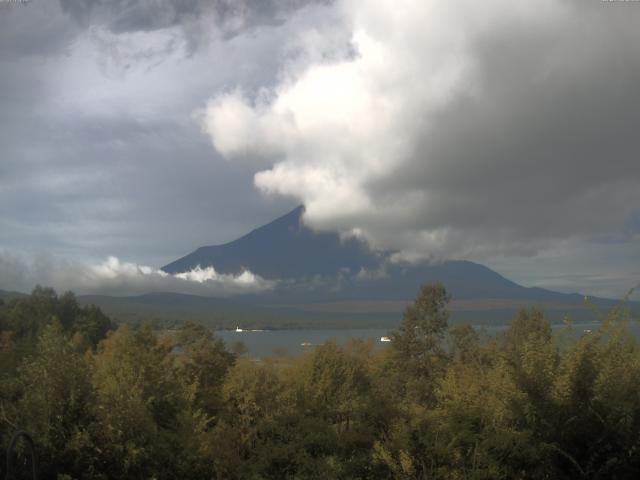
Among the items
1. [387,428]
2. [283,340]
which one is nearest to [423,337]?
[387,428]

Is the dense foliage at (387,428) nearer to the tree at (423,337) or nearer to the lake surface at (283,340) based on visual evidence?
the lake surface at (283,340)

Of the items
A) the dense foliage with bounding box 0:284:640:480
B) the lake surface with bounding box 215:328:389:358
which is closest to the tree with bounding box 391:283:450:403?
the lake surface with bounding box 215:328:389:358

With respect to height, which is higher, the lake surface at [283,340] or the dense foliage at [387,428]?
the dense foliage at [387,428]

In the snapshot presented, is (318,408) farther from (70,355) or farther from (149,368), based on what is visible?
(70,355)

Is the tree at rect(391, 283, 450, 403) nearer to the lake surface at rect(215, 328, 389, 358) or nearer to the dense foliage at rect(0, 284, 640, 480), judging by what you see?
the lake surface at rect(215, 328, 389, 358)

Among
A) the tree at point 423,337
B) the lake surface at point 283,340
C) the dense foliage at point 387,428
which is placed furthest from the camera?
the tree at point 423,337

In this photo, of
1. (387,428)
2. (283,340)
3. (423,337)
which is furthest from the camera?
(283,340)

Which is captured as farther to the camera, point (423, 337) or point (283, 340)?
point (283, 340)

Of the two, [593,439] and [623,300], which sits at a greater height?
[623,300]

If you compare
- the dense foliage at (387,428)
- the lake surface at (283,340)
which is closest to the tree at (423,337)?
the lake surface at (283,340)

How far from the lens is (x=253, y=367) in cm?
2142

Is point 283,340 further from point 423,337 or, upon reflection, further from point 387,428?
point 387,428

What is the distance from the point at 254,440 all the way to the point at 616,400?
8208 mm

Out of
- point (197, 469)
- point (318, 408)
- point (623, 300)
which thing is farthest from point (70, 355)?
point (623, 300)
